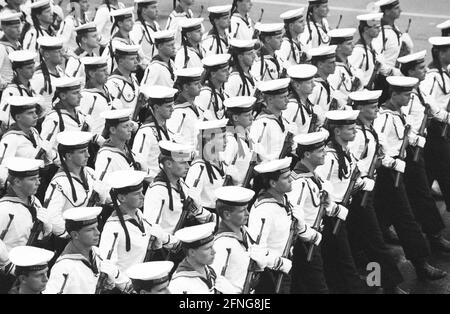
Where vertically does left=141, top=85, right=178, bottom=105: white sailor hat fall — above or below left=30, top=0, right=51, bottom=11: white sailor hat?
above

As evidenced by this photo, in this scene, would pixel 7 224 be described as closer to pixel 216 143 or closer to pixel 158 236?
pixel 158 236

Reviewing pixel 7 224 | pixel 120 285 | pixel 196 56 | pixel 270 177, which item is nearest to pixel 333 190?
pixel 270 177

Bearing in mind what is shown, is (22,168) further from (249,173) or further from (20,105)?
(249,173)

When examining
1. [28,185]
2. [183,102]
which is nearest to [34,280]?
[28,185]

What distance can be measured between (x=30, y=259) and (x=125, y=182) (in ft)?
3.66

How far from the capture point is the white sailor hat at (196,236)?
614 cm

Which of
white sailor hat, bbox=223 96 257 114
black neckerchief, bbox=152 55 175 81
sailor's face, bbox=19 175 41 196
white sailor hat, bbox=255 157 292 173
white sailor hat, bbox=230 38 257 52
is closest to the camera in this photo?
white sailor hat, bbox=255 157 292 173

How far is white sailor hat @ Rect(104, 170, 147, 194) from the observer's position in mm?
6809

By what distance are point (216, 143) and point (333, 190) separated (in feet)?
3.77

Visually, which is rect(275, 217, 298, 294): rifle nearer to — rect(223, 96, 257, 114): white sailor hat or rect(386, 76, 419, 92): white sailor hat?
rect(223, 96, 257, 114): white sailor hat

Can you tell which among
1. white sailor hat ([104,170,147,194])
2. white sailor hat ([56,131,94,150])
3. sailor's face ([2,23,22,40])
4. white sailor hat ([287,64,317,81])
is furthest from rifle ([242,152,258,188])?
sailor's face ([2,23,22,40])

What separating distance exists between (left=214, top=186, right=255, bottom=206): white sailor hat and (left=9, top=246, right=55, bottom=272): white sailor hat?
1385mm

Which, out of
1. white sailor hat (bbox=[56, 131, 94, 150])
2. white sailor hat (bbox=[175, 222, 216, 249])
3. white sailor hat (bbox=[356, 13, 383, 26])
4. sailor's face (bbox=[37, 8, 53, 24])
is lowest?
sailor's face (bbox=[37, 8, 53, 24])

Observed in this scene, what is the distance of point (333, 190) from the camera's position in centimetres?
781
